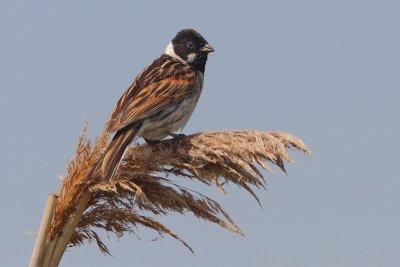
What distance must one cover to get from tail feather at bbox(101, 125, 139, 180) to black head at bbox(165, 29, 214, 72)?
6.82 feet

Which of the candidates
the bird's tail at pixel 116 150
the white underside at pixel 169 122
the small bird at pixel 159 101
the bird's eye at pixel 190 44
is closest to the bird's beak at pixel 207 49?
the small bird at pixel 159 101

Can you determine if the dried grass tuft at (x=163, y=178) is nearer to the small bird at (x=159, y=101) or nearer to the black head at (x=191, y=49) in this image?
the small bird at (x=159, y=101)

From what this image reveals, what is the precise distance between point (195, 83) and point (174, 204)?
289cm

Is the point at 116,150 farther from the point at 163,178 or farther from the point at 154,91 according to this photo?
the point at 154,91

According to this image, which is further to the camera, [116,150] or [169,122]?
[169,122]

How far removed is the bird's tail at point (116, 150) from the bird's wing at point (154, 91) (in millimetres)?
66

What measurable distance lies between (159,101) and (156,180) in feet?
6.84

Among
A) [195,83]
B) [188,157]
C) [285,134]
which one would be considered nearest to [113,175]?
[188,157]

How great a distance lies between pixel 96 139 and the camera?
12.3 ft

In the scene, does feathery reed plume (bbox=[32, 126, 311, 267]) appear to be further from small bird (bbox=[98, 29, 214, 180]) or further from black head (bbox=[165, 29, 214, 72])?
black head (bbox=[165, 29, 214, 72])

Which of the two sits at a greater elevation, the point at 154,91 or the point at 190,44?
the point at 190,44

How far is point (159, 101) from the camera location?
577cm

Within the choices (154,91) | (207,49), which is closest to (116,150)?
(154,91)

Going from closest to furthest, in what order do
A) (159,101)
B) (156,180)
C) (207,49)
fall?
(156,180) < (159,101) < (207,49)
